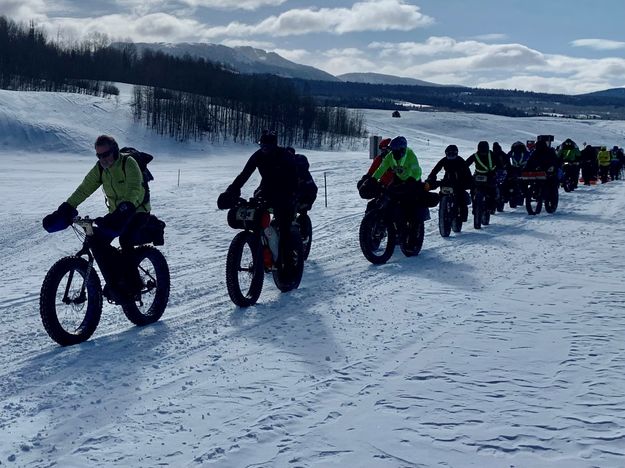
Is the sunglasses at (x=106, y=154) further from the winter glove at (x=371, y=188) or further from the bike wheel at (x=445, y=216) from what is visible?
the bike wheel at (x=445, y=216)

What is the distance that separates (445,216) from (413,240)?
2402mm

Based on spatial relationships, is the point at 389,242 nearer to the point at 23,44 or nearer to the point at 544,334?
the point at 544,334

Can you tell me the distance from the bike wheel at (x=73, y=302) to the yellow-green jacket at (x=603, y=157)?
1074 inches

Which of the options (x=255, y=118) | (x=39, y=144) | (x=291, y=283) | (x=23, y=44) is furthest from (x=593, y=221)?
(x=23, y=44)

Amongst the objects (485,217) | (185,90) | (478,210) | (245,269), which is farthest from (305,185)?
(185,90)

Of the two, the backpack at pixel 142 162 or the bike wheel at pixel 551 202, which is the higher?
the backpack at pixel 142 162

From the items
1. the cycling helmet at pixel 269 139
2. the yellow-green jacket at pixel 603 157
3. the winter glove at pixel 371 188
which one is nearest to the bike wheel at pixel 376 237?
the winter glove at pixel 371 188

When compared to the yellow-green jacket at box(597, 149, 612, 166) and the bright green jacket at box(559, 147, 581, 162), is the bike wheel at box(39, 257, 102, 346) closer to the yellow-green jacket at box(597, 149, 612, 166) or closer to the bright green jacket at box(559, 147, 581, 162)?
the bright green jacket at box(559, 147, 581, 162)

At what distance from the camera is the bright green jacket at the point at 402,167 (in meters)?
11.1

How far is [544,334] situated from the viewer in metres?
6.79

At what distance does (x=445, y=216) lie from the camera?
537 inches

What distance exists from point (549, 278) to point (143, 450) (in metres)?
6.60

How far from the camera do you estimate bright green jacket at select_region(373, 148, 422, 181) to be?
36.6 ft

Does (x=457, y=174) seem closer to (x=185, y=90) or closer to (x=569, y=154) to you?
(x=569, y=154)
